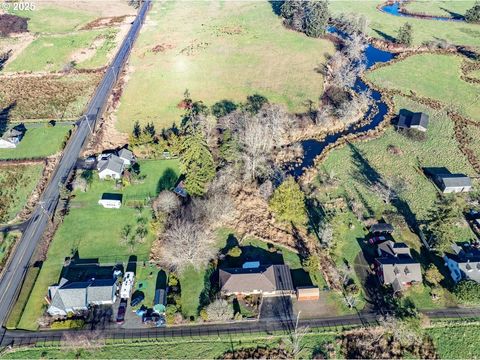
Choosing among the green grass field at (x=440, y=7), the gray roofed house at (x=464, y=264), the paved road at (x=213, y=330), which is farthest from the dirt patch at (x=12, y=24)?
the green grass field at (x=440, y=7)

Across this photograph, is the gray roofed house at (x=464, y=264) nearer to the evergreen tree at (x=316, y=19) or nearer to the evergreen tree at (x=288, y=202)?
the evergreen tree at (x=288, y=202)

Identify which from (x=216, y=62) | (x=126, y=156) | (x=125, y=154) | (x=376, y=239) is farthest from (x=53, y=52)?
(x=376, y=239)

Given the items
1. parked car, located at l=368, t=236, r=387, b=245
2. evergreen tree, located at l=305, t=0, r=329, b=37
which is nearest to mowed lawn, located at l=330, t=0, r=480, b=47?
evergreen tree, located at l=305, t=0, r=329, b=37

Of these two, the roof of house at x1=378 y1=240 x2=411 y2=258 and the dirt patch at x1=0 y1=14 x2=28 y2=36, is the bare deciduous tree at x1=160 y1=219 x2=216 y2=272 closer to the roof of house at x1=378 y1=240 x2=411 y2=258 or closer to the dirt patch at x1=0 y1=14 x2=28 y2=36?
the roof of house at x1=378 y1=240 x2=411 y2=258

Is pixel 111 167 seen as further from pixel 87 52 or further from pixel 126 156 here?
pixel 87 52

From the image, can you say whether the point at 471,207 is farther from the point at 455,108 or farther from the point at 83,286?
the point at 83,286
